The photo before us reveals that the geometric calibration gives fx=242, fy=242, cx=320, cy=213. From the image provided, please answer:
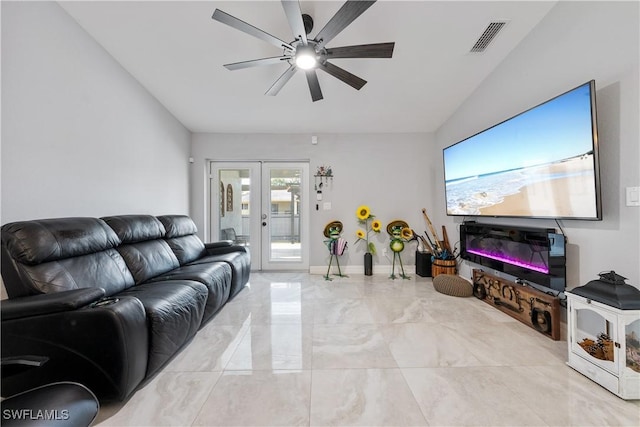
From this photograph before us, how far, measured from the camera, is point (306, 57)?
78.4 inches

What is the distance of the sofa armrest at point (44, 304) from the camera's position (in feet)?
4.09

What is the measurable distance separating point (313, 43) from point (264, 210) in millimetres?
2978

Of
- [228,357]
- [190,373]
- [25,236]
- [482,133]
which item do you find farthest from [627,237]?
[25,236]

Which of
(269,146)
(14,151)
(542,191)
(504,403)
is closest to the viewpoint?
(504,403)

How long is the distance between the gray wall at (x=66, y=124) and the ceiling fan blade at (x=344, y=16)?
2.15 m

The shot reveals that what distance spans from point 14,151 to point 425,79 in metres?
3.93

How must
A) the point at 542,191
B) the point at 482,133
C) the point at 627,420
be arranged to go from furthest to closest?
the point at 482,133, the point at 542,191, the point at 627,420

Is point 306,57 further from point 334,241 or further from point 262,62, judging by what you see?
point 334,241

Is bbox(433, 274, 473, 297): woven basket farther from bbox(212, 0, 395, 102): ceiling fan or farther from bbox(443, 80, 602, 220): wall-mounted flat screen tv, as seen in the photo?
bbox(212, 0, 395, 102): ceiling fan

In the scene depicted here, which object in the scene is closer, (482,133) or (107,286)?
(107,286)

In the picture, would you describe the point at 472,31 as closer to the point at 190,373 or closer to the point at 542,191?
the point at 542,191

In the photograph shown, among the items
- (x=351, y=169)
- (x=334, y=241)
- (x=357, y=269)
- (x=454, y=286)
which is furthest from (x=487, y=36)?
(x=357, y=269)

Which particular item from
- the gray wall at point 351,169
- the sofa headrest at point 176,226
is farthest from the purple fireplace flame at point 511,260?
the sofa headrest at point 176,226

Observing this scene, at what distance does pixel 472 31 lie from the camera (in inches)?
92.9
